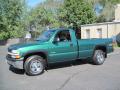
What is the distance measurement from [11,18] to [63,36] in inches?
1130

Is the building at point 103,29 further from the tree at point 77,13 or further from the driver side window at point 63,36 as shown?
the driver side window at point 63,36

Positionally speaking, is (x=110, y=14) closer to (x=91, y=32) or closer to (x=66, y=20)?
(x=66, y=20)

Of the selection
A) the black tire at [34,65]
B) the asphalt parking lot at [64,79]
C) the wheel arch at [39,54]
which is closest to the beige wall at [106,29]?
the asphalt parking lot at [64,79]

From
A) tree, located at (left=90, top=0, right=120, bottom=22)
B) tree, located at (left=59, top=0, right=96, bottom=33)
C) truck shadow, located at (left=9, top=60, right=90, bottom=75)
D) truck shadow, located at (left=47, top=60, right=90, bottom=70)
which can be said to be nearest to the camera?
truck shadow, located at (left=9, top=60, right=90, bottom=75)

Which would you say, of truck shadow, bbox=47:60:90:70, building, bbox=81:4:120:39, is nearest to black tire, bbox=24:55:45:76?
truck shadow, bbox=47:60:90:70

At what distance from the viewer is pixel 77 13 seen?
131 ft

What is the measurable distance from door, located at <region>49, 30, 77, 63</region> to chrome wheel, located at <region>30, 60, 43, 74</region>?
61 centimetres

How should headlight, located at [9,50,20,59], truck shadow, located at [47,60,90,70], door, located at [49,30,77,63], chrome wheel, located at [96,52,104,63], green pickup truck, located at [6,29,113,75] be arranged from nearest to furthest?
headlight, located at [9,50,20,59]
green pickup truck, located at [6,29,113,75]
door, located at [49,30,77,63]
truck shadow, located at [47,60,90,70]
chrome wheel, located at [96,52,104,63]

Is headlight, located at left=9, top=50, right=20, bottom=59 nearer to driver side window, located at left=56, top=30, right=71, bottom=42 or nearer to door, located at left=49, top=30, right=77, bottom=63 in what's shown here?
door, located at left=49, top=30, right=77, bottom=63

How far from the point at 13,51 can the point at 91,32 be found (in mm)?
22962

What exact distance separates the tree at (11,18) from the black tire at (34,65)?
2839 cm

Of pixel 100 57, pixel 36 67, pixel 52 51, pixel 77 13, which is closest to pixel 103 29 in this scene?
pixel 77 13

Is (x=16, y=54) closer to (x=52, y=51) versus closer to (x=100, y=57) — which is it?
A: (x=52, y=51)

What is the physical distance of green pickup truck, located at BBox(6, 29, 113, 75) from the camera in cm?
1005
